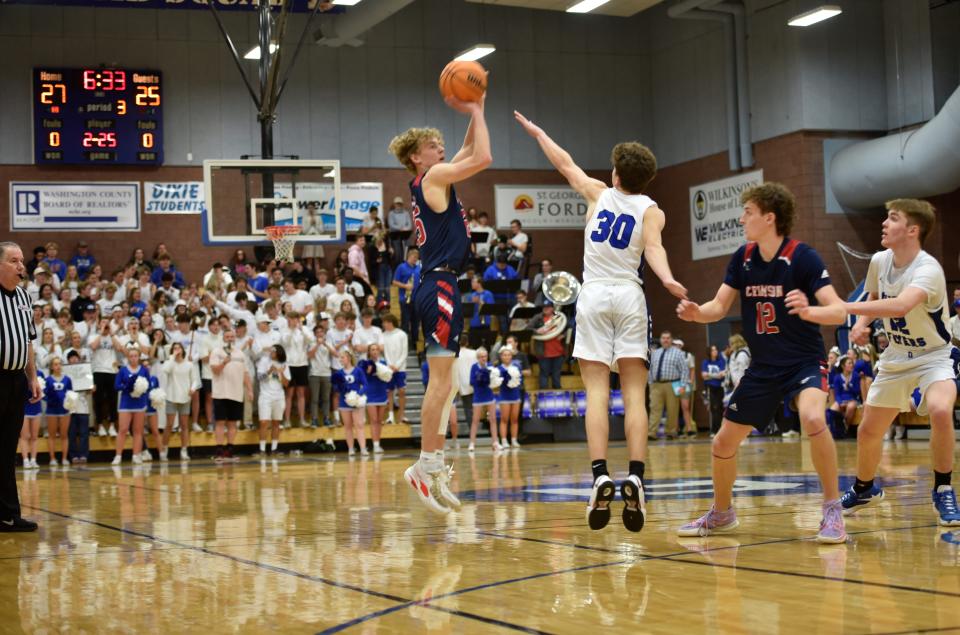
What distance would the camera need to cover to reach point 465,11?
28.0 metres

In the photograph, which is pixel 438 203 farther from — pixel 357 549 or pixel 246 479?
pixel 246 479

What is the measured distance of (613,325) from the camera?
20.2 feet

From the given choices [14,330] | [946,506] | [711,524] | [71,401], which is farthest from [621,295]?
[71,401]

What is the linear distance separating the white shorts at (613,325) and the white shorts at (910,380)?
1385 millimetres

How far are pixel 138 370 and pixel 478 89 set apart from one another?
11407mm

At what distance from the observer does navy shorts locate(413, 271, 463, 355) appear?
265 inches

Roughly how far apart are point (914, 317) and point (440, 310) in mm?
2682

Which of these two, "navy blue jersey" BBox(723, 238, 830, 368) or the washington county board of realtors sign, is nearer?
"navy blue jersey" BBox(723, 238, 830, 368)

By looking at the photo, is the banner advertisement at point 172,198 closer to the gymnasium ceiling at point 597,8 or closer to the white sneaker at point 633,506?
the gymnasium ceiling at point 597,8

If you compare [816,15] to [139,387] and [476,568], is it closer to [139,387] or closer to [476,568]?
[139,387]

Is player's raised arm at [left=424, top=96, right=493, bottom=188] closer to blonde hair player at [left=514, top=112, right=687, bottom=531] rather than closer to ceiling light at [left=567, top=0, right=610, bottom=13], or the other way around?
blonde hair player at [left=514, top=112, right=687, bottom=531]

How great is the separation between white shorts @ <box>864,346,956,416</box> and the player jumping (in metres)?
0.85

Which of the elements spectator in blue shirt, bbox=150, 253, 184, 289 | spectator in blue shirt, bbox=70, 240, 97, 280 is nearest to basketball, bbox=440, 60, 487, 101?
spectator in blue shirt, bbox=150, 253, 184, 289

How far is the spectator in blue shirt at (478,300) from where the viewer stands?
2152 cm
